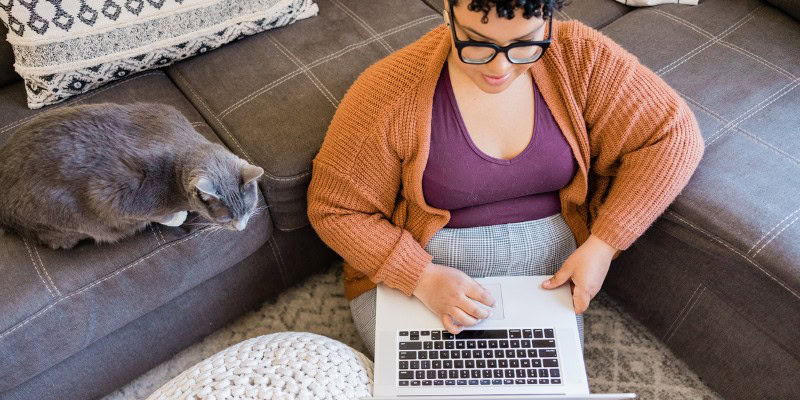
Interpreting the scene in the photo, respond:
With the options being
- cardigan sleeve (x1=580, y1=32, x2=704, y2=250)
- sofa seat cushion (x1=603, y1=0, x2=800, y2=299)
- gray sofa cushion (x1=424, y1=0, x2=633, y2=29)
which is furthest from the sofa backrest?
sofa seat cushion (x1=603, y1=0, x2=800, y2=299)

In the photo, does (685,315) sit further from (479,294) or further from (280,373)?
(280,373)

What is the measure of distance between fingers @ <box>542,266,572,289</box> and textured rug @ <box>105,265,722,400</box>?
0.40 metres

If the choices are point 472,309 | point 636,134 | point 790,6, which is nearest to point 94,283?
point 472,309

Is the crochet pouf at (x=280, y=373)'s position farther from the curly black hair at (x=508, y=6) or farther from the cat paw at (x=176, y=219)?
the curly black hair at (x=508, y=6)

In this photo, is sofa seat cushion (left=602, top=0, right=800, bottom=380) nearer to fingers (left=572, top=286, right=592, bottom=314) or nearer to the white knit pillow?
fingers (left=572, top=286, right=592, bottom=314)

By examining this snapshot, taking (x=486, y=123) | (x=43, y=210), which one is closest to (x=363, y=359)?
(x=486, y=123)

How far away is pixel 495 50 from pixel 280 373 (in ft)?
2.12

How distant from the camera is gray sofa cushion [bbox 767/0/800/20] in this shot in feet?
4.34

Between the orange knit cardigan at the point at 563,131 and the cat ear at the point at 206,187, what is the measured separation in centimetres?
20

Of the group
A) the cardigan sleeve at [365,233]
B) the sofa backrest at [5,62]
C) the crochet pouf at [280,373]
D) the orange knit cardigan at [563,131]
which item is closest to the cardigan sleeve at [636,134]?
the orange knit cardigan at [563,131]

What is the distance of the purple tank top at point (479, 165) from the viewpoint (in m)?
0.98

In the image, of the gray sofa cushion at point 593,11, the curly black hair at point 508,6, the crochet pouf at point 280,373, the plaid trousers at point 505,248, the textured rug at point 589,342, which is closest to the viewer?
the curly black hair at point 508,6

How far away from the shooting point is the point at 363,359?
3.56 feet

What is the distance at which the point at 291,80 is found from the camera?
4.25 feet
